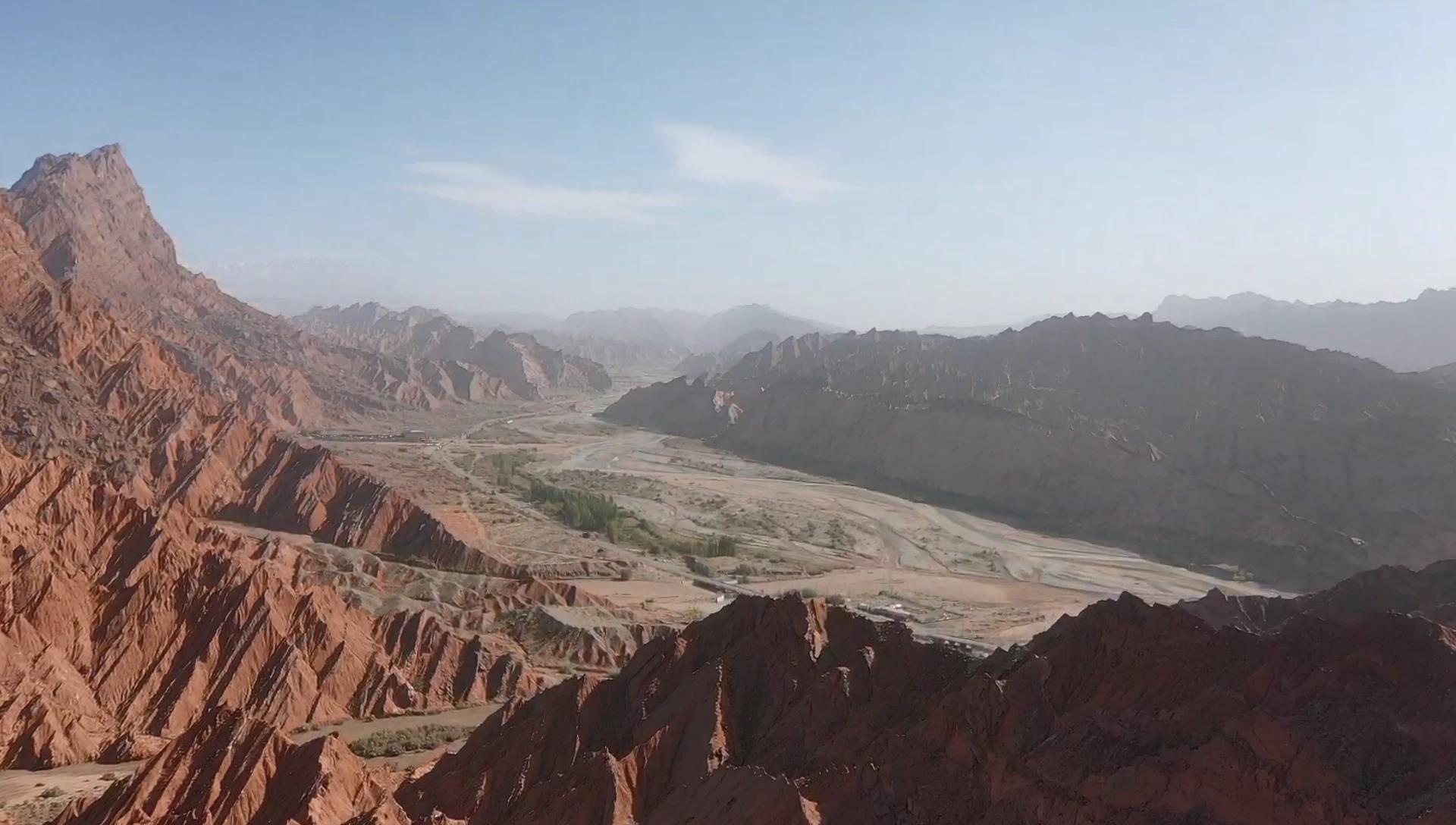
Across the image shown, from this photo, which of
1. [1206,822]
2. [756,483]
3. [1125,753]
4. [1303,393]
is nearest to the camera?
[1206,822]

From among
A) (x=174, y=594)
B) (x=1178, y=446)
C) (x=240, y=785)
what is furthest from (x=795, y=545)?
(x=240, y=785)

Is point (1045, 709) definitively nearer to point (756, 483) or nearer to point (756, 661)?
point (756, 661)

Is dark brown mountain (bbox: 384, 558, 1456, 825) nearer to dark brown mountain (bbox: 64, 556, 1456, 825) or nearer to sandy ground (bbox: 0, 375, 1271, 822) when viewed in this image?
dark brown mountain (bbox: 64, 556, 1456, 825)

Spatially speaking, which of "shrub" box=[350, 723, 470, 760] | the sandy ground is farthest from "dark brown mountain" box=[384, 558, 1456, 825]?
the sandy ground

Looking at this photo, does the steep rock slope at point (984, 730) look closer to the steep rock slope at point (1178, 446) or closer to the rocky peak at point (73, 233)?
the steep rock slope at point (1178, 446)

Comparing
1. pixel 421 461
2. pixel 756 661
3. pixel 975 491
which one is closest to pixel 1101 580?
pixel 975 491

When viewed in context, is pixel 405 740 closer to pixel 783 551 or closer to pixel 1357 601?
pixel 1357 601

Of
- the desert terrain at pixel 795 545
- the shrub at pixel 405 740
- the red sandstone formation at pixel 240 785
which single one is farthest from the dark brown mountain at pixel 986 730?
the desert terrain at pixel 795 545
